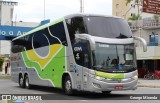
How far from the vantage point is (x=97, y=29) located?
1727cm

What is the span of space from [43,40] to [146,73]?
24.2 metres

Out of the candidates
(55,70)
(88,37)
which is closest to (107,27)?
Answer: (88,37)

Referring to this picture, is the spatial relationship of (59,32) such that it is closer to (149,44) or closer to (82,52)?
(82,52)

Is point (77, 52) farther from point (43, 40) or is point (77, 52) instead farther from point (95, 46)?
point (43, 40)

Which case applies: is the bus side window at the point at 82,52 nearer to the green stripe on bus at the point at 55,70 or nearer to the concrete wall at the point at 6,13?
the green stripe on bus at the point at 55,70

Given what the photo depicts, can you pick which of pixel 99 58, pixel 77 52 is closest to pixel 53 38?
pixel 77 52

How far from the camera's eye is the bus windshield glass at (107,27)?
17234 millimetres

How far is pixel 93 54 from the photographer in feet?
55.3

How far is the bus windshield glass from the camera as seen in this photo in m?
17.2

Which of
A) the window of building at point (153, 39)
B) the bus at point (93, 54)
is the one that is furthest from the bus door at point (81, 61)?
the window of building at point (153, 39)

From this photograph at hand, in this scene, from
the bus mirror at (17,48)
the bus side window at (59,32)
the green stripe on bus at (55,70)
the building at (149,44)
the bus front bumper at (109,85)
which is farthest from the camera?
the building at (149,44)

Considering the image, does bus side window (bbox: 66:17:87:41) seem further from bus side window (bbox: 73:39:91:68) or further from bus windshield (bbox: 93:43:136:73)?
bus windshield (bbox: 93:43:136:73)

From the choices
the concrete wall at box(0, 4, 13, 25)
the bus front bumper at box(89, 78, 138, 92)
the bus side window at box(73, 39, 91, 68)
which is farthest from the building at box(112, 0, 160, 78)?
the concrete wall at box(0, 4, 13, 25)

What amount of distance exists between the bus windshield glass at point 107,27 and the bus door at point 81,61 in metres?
0.70
